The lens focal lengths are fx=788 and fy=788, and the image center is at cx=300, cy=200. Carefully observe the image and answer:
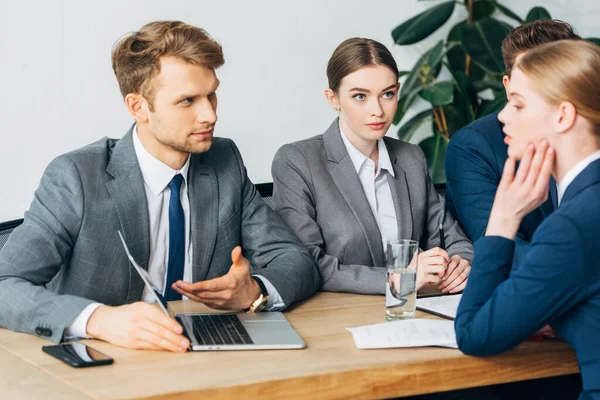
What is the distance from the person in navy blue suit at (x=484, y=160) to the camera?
2.37m

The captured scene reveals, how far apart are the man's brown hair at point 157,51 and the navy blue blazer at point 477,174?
2.77 feet

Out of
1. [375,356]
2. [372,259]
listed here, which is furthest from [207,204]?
[375,356]

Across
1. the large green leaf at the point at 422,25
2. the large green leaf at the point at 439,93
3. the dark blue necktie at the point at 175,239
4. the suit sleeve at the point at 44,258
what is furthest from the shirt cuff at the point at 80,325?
the large green leaf at the point at 422,25

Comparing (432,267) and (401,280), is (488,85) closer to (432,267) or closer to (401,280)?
(432,267)

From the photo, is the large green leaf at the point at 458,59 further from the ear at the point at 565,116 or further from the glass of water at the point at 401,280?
the ear at the point at 565,116

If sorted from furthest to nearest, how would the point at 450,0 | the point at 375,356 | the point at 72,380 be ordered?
the point at 450,0 → the point at 375,356 → the point at 72,380

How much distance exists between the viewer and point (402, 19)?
405 cm


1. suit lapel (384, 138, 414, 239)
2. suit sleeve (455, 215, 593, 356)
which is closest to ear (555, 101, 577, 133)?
suit sleeve (455, 215, 593, 356)

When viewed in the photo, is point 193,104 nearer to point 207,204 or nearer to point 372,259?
point 207,204

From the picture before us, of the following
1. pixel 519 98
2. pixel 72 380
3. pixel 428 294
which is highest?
pixel 519 98

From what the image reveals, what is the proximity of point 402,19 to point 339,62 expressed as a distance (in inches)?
66.8

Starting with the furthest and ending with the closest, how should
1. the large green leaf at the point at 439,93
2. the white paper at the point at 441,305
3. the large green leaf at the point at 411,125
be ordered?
the large green leaf at the point at 411,125, the large green leaf at the point at 439,93, the white paper at the point at 441,305

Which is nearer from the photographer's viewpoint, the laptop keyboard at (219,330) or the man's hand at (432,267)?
the laptop keyboard at (219,330)

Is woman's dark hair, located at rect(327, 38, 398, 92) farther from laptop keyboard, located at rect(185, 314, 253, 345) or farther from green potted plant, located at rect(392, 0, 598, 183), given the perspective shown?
green potted plant, located at rect(392, 0, 598, 183)
